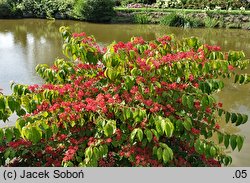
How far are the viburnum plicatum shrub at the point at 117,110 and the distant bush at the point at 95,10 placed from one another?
1795 centimetres

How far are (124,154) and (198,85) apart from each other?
3.90 feet

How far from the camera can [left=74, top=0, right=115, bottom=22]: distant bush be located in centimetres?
2191

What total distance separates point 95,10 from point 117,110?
19.1m

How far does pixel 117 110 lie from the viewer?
146 inches

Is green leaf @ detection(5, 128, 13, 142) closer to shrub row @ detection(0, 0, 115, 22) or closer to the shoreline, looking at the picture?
the shoreline

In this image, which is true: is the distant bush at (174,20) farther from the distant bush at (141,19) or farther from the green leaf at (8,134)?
the green leaf at (8,134)

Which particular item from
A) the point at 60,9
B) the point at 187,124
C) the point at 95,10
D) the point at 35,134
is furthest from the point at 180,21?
the point at 35,134

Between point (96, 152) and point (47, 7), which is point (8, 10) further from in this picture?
point (96, 152)

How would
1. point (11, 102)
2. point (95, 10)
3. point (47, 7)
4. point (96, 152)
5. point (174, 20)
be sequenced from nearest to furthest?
point (96, 152)
point (11, 102)
point (174, 20)
point (95, 10)
point (47, 7)

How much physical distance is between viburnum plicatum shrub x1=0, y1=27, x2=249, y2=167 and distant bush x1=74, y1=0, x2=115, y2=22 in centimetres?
1795

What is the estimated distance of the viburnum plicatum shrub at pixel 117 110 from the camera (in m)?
3.66

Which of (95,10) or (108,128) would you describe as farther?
(95,10)

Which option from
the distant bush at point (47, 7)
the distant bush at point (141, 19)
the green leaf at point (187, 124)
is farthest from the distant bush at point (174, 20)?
the green leaf at point (187, 124)
